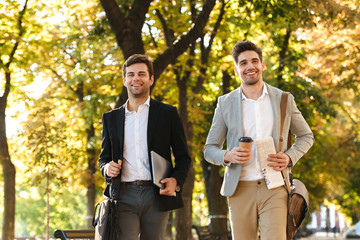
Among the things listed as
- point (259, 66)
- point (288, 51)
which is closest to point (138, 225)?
point (259, 66)

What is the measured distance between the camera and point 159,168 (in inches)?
216

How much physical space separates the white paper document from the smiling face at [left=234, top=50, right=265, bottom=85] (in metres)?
0.59

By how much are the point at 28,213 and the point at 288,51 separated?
38.8m

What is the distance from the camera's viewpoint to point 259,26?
21.7 m

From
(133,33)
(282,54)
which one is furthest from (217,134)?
(282,54)

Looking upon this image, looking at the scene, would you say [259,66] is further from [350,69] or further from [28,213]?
[28,213]

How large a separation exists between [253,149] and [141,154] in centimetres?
99

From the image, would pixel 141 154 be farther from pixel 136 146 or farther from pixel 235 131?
pixel 235 131

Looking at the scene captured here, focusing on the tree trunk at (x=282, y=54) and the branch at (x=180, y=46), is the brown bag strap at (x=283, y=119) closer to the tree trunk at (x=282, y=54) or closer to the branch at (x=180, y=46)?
the branch at (x=180, y=46)

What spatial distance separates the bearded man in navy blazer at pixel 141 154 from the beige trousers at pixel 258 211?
1.81 ft

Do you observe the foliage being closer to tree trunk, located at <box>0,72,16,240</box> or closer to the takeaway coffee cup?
tree trunk, located at <box>0,72,16,240</box>

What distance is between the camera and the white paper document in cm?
529

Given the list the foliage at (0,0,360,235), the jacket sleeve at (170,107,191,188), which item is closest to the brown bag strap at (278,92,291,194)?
the jacket sleeve at (170,107,191,188)

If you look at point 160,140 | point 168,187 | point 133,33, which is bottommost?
point 168,187
